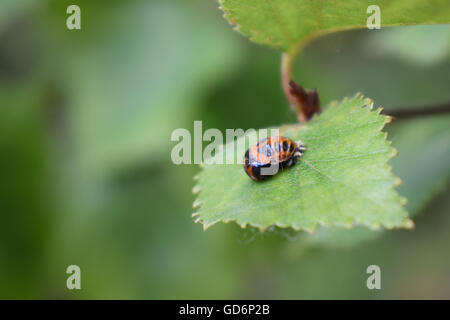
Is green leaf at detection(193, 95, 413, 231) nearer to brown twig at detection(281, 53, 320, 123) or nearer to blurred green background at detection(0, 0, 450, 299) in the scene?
brown twig at detection(281, 53, 320, 123)

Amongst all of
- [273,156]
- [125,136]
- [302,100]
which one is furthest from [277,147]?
[125,136]

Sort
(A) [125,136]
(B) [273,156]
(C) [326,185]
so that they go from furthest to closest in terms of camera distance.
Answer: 1. (A) [125,136]
2. (B) [273,156]
3. (C) [326,185]

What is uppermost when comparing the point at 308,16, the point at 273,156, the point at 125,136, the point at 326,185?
the point at 125,136

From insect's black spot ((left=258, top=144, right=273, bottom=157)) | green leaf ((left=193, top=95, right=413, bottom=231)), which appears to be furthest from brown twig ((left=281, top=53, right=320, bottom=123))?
insect's black spot ((left=258, top=144, right=273, bottom=157))

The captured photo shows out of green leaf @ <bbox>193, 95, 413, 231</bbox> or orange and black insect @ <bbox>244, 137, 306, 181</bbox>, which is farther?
orange and black insect @ <bbox>244, 137, 306, 181</bbox>

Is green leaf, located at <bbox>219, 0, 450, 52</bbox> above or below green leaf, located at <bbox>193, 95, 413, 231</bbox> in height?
above

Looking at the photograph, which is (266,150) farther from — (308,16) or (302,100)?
(308,16)
